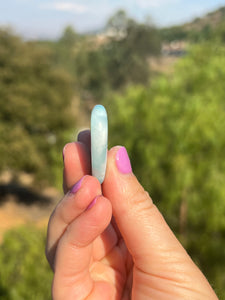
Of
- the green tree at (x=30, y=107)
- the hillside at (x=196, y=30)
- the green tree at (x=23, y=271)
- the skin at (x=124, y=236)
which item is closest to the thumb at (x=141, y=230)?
the skin at (x=124, y=236)

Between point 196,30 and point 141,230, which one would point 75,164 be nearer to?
point 141,230

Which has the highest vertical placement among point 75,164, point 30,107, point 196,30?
point 196,30

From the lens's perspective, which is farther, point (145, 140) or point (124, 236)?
point (145, 140)

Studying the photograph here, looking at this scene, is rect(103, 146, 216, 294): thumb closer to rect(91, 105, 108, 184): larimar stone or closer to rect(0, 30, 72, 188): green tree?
rect(91, 105, 108, 184): larimar stone

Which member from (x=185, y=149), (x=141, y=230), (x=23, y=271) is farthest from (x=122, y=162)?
(x=185, y=149)

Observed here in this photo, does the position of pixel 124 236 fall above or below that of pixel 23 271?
above
